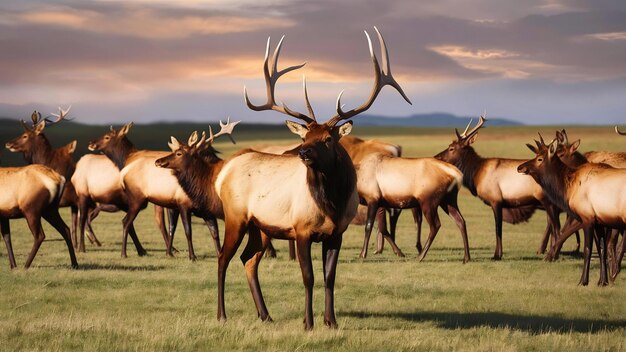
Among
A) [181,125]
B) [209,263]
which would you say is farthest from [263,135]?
[209,263]

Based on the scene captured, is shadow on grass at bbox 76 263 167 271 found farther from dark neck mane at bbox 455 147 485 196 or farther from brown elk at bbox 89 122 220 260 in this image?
dark neck mane at bbox 455 147 485 196

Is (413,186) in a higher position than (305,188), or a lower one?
lower

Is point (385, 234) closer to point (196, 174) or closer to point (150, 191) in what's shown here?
point (150, 191)

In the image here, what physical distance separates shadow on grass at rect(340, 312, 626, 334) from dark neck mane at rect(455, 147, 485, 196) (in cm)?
826

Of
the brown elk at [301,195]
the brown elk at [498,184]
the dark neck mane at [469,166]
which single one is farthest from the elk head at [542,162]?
the brown elk at [301,195]

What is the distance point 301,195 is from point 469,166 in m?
11.0

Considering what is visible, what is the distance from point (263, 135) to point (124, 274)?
106788 millimetres

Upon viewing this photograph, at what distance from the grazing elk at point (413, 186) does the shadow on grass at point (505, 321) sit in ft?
19.0

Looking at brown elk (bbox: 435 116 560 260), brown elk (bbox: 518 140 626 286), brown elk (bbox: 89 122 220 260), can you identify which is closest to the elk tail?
brown elk (bbox: 435 116 560 260)

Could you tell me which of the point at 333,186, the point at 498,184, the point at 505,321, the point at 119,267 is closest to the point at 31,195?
the point at 119,267

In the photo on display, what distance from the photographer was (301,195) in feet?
32.4

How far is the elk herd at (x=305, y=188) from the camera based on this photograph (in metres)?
9.84

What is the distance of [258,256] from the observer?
10914mm

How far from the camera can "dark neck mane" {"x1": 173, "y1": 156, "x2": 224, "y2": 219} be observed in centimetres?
1566
